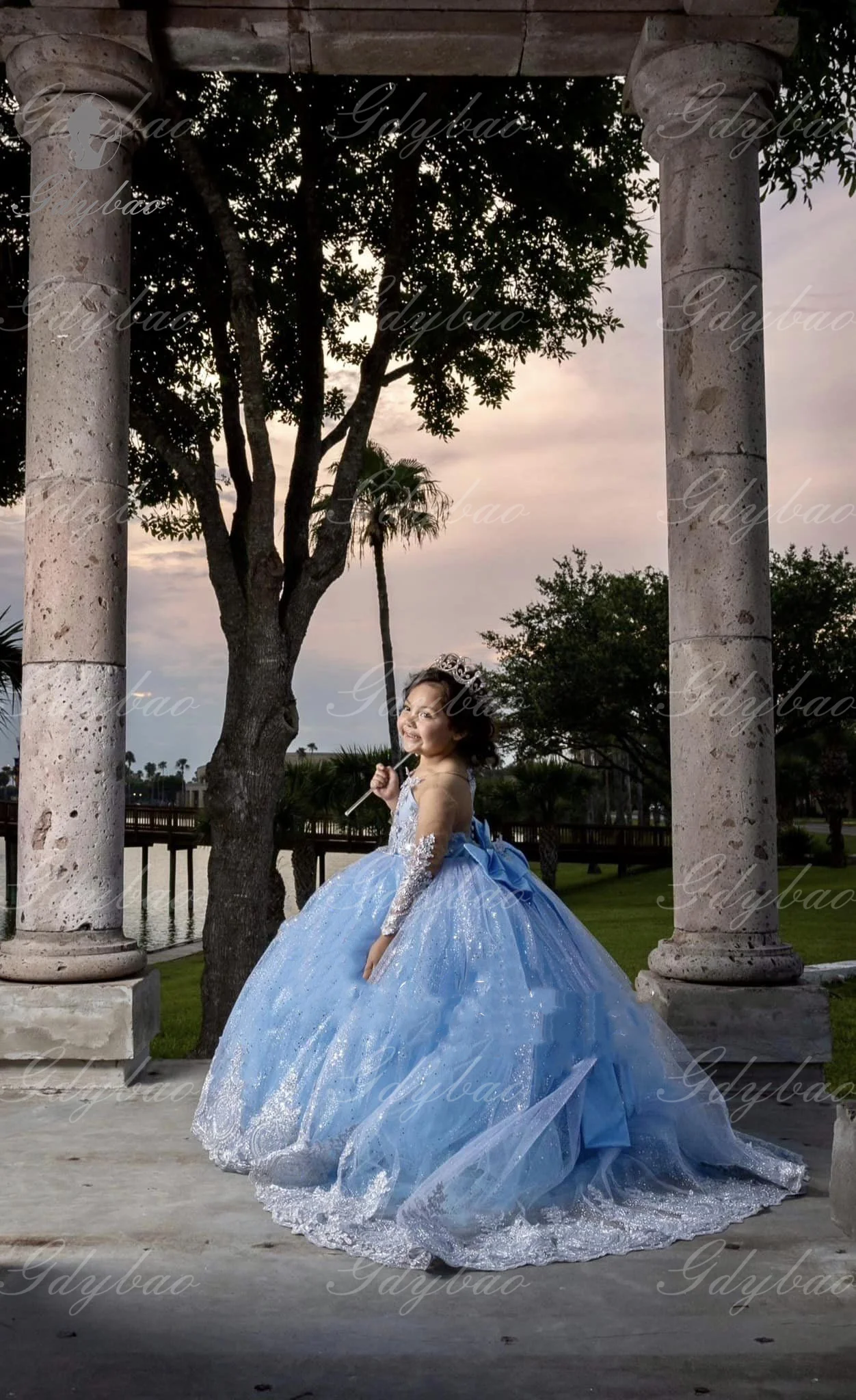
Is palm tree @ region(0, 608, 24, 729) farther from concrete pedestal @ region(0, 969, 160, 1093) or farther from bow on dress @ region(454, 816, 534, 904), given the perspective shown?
bow on dress @ region(454, 816, 534, 904)

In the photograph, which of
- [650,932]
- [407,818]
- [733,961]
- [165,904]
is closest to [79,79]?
[407,818]

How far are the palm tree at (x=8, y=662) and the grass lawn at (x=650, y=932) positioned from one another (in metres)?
3.67

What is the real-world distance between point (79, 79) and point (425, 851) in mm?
4438

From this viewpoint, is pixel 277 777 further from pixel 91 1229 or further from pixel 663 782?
pixel 663 782

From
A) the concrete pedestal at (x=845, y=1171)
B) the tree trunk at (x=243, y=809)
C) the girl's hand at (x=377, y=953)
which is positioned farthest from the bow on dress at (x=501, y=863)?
the tree trunk at (x=243, y=809)

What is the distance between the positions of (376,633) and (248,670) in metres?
15.3

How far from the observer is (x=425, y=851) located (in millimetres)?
4359

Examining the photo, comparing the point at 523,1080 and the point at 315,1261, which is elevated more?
the point at 523,1080

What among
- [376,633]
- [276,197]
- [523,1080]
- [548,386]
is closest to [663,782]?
[376,633]

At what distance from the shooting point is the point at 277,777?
10430mm

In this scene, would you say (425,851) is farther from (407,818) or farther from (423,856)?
(407,818)

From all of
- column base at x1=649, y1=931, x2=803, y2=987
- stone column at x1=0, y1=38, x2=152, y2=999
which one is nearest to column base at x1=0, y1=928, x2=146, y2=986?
stone column at x1=0, y1=38, x2=152, y2=999

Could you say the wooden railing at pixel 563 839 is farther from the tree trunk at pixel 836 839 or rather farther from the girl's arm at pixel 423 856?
the girl's arm at pixel 423 856

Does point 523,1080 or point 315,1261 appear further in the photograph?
point 523,1080
